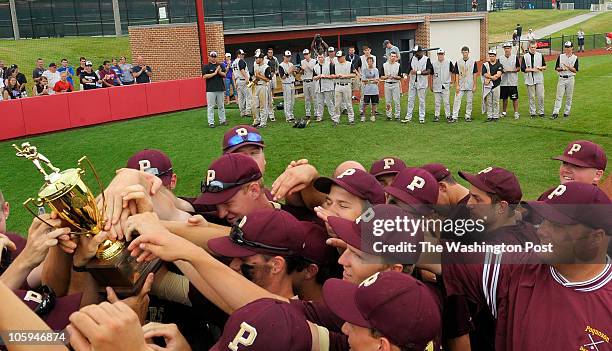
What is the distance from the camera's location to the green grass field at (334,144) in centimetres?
1125

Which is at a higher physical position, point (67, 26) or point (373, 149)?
point (67, 26)

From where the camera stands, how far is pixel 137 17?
33.4m

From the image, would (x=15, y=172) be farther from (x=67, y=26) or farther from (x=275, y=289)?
(x=67, y=26)

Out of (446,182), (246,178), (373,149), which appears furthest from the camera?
(373,149)

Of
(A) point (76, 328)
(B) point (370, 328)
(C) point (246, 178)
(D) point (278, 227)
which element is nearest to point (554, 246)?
(B) point (370, 328)

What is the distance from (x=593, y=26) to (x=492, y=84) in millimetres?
52891

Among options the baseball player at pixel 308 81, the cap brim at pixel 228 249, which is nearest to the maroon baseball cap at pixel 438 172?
the cap brim at pixel 228 249

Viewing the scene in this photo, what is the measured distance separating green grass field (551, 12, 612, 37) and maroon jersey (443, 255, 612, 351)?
195 ft

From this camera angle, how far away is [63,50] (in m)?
32.2

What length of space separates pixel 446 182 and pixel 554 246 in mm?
2014

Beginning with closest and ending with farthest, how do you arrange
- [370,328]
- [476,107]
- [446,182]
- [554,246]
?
[370,328] < [554,246] < [446,182] < [476,107]

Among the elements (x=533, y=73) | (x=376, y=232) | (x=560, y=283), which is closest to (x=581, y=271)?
(x=560, y=283)

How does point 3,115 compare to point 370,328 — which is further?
point 3,115

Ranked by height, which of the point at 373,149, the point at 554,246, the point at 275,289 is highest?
the point at 554,246
